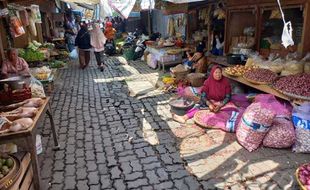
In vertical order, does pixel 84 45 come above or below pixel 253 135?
above

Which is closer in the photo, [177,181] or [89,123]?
[177,181]

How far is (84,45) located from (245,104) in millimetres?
8166

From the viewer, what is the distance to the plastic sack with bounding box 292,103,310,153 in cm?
444

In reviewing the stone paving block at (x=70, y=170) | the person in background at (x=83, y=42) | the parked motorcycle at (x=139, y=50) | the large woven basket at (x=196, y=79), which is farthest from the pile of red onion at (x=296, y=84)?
the parked motorcycle at (x=139, y=50)

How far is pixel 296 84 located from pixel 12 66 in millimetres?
6491

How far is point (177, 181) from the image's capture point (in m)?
3.96

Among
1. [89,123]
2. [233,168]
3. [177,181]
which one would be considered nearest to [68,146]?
[89,123]

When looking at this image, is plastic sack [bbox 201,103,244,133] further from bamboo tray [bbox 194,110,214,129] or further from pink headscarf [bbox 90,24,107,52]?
pink headscarf [bbox 90,24,107,52]

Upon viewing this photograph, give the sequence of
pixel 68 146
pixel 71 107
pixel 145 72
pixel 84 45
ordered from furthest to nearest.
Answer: pixel 84 45 → pixel 145 72 → pixel 71 107 → pixel 68 146

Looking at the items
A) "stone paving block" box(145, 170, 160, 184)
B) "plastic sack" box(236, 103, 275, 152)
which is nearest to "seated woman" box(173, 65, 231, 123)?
"plastic sack" box(236, 103, 275, 152)

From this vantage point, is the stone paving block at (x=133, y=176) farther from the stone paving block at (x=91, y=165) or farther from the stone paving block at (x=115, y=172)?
the stone paving block at (x=91, y=165)

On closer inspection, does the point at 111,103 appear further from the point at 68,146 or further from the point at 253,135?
the point at 253,135

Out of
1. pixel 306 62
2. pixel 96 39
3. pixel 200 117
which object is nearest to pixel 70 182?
pixel 200 117

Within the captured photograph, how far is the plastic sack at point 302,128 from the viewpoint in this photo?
4441 millimetres
